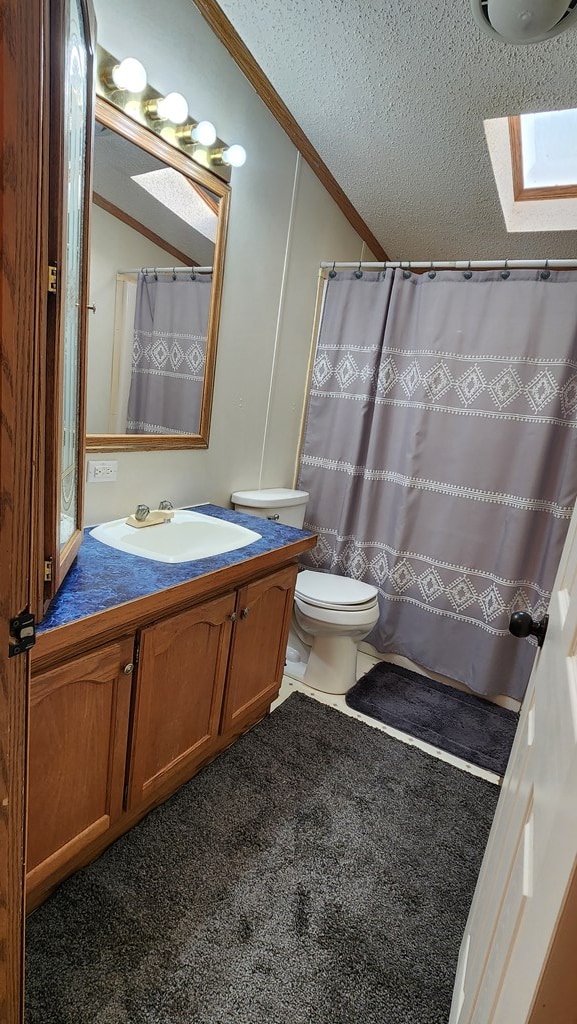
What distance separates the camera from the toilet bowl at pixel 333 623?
7.23ft

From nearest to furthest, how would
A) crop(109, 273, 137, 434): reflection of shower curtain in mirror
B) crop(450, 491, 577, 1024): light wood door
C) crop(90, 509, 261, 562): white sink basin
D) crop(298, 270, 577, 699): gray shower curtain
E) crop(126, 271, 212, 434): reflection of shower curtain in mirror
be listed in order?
crop(450, 491, 577, 1024): light wood door → crop(90, 509, 261, 562): white sink basin → crop(109, 273, 137, 434): reflection of shower curtain in mirror → crop(126, 271, 212, 434): reflection of shower curtain in mirror → crop(298, 270, 577, 699): gray shower curtain

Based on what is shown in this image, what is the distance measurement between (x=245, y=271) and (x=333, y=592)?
139cm

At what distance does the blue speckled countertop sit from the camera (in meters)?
1.09

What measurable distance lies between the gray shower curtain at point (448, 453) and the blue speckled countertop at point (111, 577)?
1052 millimetres

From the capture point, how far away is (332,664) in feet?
7.64

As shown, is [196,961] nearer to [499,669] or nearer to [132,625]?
[132,625]

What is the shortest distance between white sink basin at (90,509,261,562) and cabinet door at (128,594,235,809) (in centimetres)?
17

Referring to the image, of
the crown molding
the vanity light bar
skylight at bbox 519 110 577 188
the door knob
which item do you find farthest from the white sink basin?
skylight at bbox 519 110 577 188

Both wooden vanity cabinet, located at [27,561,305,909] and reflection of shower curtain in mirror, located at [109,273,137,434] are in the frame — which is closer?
wooden vanity cabinet, located at [27,561,305,909]

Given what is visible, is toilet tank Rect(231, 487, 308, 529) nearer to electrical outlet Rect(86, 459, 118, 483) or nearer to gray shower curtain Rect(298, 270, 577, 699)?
gray shower curtain Rect(298, 270, 577, 699)

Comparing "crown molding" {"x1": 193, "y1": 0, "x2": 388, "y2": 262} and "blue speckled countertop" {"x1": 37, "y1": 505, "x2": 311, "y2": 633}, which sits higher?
"crown molding" {"x1": 193, "y1": 0, "x2": 388, "y2": 262}

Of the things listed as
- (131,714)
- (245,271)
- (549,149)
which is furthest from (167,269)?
(549,149)

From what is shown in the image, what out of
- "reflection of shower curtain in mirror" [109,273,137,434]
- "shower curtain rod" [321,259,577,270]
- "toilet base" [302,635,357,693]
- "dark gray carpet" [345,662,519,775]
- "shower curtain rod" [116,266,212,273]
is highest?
"shower curtain rod" [321,259,577,270]

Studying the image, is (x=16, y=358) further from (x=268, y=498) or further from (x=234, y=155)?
(x=268, y=498)
